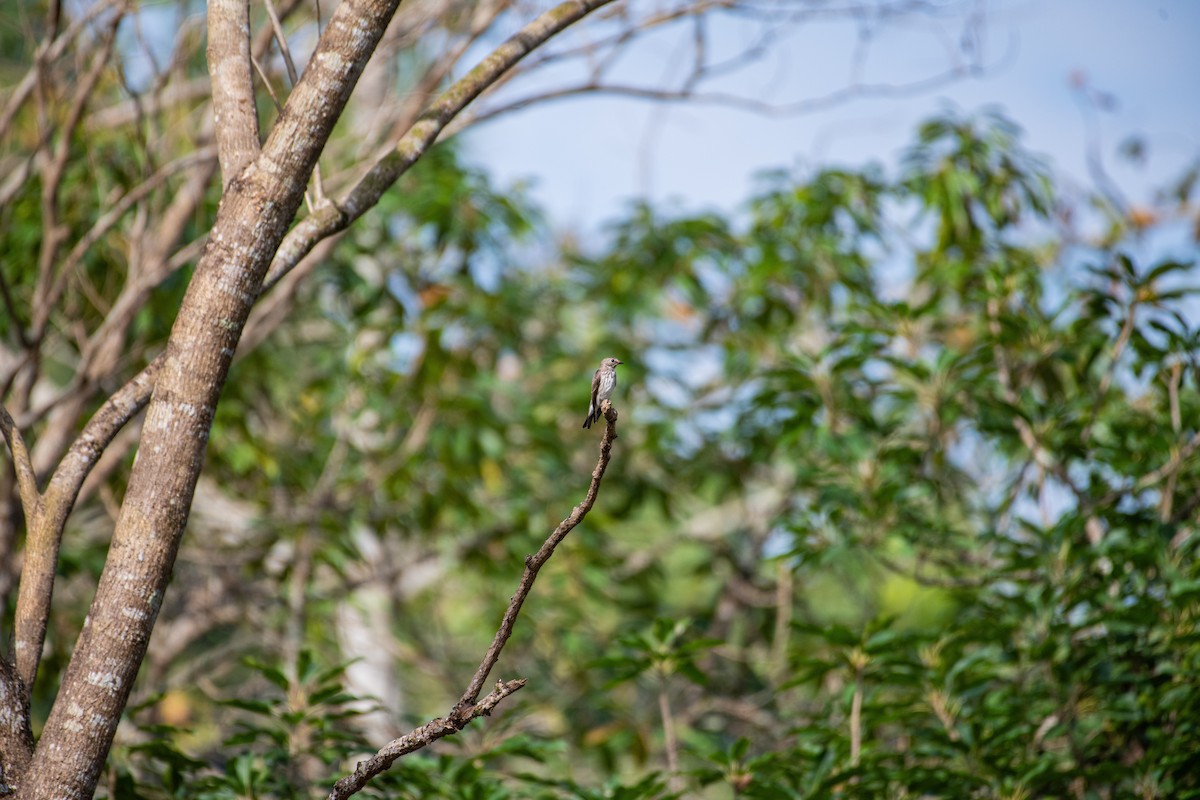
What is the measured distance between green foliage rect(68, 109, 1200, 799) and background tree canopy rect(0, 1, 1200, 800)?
0.05 feet

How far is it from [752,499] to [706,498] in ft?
2.81

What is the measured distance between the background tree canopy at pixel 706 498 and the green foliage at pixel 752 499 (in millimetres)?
16

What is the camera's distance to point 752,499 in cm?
543

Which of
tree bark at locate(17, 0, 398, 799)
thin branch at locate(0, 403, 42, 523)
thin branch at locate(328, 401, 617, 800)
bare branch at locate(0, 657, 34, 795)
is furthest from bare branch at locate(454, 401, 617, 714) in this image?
thin branch at locate(0, 403, 42, 523)

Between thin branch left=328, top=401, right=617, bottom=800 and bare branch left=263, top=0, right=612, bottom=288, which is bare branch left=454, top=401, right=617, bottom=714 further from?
bare branch left=263, top=0, right=612, bottom=288

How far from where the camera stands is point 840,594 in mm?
6320

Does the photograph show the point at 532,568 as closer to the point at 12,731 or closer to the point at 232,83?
the point at 12,731

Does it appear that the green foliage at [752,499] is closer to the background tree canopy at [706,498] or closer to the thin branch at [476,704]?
the background tree canopy at [706,498]

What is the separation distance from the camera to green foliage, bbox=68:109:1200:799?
2074 millimetres

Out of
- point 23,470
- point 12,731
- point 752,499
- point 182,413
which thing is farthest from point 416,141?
point 752,499

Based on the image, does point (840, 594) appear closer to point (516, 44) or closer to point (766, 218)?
point (766, 218)

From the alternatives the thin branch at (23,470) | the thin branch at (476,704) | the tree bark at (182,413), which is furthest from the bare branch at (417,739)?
the thin branch at (23,470)

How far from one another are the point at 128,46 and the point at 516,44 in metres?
3.66

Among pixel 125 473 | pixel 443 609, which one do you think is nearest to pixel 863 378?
pixel 125 473
